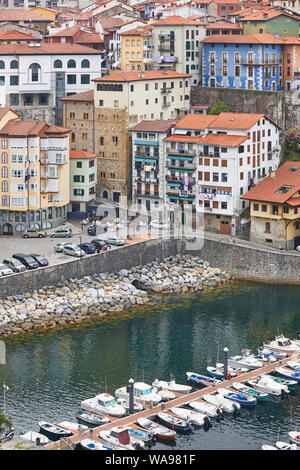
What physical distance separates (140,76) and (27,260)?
23716 mm

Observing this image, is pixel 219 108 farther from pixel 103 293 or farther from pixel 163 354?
pixel 163 354

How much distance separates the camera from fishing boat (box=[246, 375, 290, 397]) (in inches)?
2945

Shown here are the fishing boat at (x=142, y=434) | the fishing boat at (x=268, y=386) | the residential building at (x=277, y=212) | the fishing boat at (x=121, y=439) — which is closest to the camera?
the fishing boat at (x=121, y=439)

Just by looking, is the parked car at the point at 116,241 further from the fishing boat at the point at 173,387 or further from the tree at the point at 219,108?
the fishing boat at the point at 173,387

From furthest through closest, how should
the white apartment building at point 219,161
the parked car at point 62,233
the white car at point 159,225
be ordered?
the white car at point 159,225, the white apartment building at point 219,161, the parked car at point 62,233

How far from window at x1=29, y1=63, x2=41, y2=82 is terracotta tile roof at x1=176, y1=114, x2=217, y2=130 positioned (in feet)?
47.6

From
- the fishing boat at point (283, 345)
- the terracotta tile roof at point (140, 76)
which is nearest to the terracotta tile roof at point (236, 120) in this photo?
the terracotta tile roof at point (140, 76)

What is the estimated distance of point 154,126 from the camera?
106 m

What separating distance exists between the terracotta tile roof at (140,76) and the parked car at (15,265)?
21.7m

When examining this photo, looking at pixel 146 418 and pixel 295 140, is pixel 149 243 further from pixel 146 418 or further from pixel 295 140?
pixel 146 418

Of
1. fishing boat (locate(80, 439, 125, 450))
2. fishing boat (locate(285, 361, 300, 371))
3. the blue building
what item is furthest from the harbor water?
the blue building

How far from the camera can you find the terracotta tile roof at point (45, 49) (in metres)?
112
